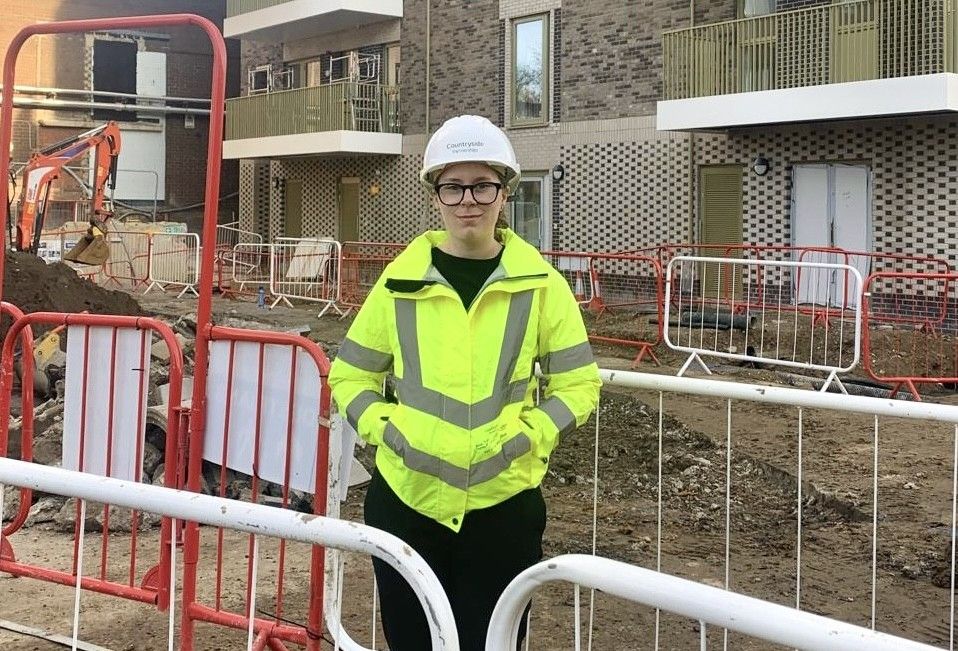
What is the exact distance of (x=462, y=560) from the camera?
3051mm

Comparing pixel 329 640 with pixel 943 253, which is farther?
pixel 943 253

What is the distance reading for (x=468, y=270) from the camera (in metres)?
3.12

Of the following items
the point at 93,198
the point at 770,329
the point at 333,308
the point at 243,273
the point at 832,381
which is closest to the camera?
the point at 832,381

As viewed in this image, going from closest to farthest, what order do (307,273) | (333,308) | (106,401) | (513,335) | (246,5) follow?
(513,335) → (106,401) → (333,308) → (307,273) → (246,5)

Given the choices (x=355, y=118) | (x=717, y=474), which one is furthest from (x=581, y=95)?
(x=717, y=474)

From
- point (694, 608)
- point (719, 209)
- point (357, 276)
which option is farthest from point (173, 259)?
point (694, 608)

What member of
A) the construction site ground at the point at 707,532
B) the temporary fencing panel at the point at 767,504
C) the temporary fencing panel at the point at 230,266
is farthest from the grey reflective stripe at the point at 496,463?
the temporary fencing panel at the point at 230,266

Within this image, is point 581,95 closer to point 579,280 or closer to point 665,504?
point 579,280

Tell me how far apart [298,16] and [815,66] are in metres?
13.3

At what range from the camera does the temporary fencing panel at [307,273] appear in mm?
19703

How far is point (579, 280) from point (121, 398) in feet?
45.3

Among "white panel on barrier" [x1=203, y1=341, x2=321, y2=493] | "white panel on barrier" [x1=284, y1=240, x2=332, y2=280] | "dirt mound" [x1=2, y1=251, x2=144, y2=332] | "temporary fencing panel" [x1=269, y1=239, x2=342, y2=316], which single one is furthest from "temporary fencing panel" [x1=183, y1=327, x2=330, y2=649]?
"white panel on barrier" [x1=284, y1=240, x2=332, y2=280]

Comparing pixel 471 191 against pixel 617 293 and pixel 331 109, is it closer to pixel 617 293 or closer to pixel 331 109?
pixel 617 293

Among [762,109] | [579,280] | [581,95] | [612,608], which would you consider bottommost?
→ [612,608]
